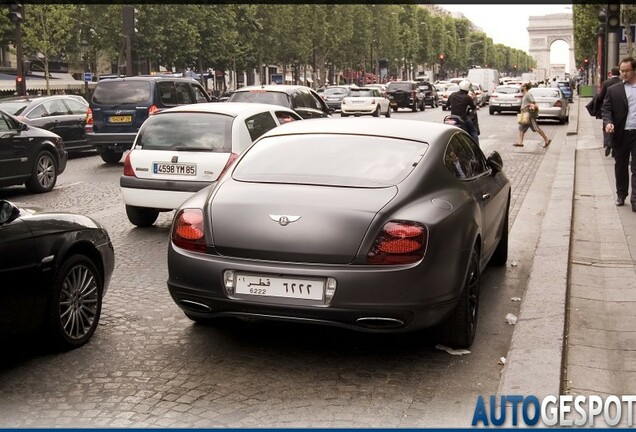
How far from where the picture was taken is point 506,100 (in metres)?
42.2

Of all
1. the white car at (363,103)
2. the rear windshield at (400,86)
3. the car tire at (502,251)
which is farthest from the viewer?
the rear windshield at (400,86)

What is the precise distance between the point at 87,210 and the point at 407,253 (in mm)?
7767

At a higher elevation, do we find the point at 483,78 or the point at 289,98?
the point at 483,78

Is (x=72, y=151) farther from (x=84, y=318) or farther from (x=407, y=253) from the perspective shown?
(x=407, y=253)

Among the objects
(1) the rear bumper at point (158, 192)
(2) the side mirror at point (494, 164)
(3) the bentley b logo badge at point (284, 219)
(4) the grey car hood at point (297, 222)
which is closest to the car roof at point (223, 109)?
(1) the rear bumper at point (158, 192)

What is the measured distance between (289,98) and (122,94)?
3.38 meters

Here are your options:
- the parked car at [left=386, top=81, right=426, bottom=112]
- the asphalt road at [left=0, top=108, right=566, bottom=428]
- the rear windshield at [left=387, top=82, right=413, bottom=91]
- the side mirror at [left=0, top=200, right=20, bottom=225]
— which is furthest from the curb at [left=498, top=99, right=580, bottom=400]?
the rear windshield at [left=387, top=82, right=413, bottom=91]

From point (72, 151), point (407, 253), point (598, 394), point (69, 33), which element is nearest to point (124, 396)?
point (407, 253)

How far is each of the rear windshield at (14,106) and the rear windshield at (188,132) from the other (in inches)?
353

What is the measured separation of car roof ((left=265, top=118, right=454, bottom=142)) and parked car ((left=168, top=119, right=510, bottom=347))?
0.69 feet

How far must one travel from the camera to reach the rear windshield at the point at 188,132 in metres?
10.0

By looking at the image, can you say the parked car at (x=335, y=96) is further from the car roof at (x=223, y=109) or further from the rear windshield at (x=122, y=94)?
the car roof at (x=223, y=109)

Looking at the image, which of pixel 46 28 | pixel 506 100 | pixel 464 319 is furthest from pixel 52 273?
pixel 46 28

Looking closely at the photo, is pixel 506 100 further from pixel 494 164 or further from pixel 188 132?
pixel 494 164
